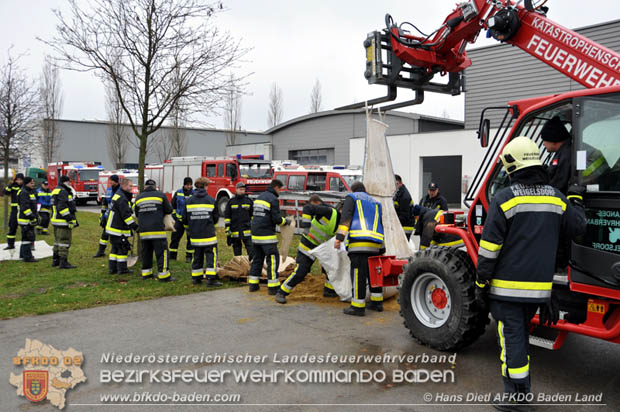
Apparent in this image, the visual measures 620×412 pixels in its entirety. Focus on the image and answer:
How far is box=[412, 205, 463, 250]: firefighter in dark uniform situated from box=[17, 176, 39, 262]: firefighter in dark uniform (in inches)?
333

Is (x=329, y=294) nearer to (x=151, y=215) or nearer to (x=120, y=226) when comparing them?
(x=151, y=215)

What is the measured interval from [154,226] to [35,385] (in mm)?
4520

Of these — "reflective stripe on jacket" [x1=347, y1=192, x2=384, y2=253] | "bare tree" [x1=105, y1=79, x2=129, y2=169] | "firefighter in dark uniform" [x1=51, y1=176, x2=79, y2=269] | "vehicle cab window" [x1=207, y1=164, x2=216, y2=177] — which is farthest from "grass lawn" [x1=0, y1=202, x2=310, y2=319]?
"bare tree" [x1=105, y1=79, x2=129, y2=169]

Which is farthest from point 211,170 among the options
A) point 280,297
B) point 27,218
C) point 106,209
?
point 280,297

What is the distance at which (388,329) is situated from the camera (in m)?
6.13

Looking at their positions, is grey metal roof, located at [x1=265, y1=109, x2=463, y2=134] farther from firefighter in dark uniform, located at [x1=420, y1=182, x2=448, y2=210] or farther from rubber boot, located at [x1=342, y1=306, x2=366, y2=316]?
rubber boot, located at [x1=342, y1=306, x2=366, y2=316]

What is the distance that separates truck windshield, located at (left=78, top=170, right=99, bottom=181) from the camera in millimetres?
30906

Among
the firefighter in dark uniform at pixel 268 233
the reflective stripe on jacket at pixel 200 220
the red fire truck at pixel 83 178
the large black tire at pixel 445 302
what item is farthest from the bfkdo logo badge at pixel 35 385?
the red fire truck at pixel 83 178

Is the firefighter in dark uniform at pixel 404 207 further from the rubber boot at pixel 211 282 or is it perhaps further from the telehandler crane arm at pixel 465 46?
the rubber boot at pixel 211 282

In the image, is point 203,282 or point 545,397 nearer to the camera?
point 545,397

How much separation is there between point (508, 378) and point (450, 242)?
10.6ft

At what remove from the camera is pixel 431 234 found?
7758 mm

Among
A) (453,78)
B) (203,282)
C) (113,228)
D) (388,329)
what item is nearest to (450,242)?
(388,329)

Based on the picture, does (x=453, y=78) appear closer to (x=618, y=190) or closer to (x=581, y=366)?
(x=618, y=190)
